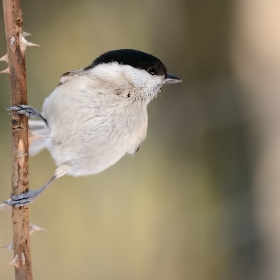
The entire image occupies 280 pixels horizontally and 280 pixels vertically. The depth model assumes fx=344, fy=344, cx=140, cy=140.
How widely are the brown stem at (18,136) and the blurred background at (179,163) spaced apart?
87cm

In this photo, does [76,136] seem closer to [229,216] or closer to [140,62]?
[140,62]

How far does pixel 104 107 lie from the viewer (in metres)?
0.81

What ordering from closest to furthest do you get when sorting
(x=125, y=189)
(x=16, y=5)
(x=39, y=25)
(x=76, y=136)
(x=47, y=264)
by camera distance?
(x=16, y=5) → (x=76, y=136) → (x=39, y=25) → (x=47, y=264) → (x=125, y=189)

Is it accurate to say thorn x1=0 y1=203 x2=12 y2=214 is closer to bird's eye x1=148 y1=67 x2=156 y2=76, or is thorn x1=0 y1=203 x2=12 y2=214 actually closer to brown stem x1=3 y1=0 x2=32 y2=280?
brown stem x1=3 y1=0 x2=32 y2=280

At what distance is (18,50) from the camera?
592mm

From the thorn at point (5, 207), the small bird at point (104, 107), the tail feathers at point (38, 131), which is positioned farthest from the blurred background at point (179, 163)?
the thorn at point (5, 207)

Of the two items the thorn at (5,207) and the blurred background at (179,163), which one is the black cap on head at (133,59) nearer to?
the thorn at (5,207)

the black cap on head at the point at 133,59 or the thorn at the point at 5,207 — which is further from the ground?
the black cap on head at the point at 133,59

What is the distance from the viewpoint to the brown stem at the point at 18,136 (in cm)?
59

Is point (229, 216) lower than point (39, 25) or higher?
lower

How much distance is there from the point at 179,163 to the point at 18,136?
114cm

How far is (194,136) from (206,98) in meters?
0.19

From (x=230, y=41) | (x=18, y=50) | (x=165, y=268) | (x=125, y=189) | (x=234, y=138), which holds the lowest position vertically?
(x=165, y=268)

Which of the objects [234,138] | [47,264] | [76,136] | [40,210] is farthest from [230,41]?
[47,264]
